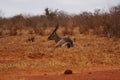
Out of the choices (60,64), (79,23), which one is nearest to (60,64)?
(60,64)

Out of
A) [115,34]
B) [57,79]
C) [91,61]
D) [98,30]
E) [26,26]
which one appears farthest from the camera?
[26,26]

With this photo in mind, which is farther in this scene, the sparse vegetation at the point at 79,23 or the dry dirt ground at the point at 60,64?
the sparse vegetation at the point at 79,23

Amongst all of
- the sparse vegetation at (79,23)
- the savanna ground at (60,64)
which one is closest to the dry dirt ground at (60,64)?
the savanna ground at (60,64)

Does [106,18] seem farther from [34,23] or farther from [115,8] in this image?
[34,23]

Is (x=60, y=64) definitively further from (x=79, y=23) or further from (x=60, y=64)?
(x=79, y=23)

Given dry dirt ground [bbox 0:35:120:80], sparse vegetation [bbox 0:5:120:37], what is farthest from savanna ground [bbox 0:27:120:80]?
sparse vegetation [bbox 0:5:120:37]

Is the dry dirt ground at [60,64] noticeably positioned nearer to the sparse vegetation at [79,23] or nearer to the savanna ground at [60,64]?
the savanna ground at [60,64]

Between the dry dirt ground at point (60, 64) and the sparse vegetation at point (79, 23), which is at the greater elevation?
the sparse vegetation at point (79, 23)

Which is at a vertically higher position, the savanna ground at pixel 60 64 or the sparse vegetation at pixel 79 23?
the sparse vegetation at pixel 79 23

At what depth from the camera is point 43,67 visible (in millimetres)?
10891

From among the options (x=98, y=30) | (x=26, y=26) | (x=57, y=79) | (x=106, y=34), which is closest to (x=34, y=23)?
(x=26, y=26)

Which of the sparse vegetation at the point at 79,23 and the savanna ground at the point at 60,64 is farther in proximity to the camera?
the sparse vegetation at the point at 79,23

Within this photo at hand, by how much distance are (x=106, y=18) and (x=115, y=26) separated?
0.99 metres

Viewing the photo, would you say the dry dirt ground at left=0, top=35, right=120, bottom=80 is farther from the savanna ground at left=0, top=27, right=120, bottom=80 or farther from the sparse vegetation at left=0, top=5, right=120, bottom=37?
the sparse vegetation at left=0, top=5, right=120, bottom=37
